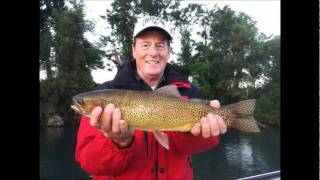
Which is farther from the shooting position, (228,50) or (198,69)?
(228,50)

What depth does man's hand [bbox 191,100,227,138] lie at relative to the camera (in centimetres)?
162

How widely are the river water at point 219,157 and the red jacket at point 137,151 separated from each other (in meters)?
10.0

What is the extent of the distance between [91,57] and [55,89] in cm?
290

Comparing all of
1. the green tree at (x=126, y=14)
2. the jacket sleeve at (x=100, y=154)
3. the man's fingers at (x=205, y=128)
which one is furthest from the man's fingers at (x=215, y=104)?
the green tree at (x=126, y=14)

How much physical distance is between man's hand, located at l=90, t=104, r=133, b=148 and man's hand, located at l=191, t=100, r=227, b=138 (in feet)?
1.00

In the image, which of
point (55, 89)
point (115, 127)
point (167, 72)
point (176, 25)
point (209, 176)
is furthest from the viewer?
point (176, 25)

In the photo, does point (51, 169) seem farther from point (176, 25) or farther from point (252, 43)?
point (252, 43)

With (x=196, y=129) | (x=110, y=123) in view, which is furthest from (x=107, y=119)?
(x=196, y=129)

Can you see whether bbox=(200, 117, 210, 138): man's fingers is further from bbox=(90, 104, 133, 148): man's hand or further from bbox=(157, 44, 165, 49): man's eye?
bbox=(157, 44, 165, 49): man's eye

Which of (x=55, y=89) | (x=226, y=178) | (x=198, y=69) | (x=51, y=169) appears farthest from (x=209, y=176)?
(x=55, y=89)

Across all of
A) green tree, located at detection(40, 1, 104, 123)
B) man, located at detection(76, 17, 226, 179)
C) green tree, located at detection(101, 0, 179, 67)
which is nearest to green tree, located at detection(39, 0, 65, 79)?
green tree, located at detection(40, 1, 104, 123)

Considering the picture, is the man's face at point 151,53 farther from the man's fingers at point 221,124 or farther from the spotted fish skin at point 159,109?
the man's fingers at point 221,124

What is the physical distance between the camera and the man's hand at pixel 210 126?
5.31 feet
